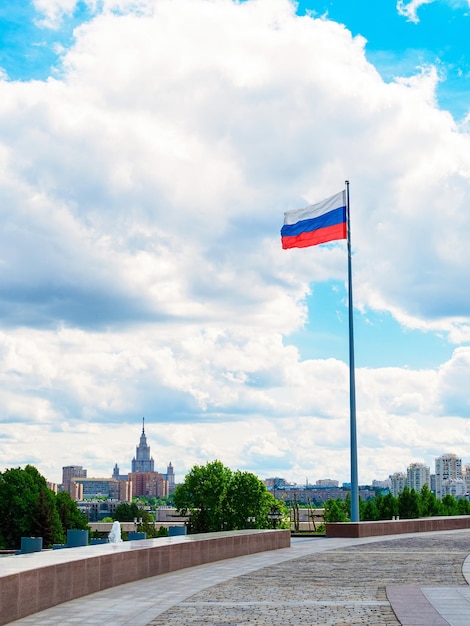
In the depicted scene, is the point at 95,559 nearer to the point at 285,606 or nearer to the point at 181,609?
the point at 181,609

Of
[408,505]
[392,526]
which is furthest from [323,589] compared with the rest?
[408,505]

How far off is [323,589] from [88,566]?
13.8ft

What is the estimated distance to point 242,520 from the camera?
3152 inches

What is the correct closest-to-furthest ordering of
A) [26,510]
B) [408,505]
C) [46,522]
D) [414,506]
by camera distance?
[414,506] → [408,505] → [46,522] → [26,510]

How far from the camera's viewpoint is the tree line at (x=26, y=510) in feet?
245

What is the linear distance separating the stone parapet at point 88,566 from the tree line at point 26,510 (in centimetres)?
5650

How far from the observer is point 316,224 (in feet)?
103

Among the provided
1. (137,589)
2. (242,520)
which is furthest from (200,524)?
(137,589)

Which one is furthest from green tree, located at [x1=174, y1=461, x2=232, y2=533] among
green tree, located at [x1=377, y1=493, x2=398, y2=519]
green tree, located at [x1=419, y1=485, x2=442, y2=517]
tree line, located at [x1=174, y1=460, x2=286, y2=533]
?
green tree, located at [x1=419, y1=485, x2=442, y2=517]

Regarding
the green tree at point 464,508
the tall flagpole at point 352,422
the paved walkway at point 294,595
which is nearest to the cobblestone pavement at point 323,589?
the paved walkway at point 294,595

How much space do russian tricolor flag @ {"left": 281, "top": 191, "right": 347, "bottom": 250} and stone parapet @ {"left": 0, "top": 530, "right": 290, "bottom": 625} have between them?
43.3 feet

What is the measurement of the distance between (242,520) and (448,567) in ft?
209

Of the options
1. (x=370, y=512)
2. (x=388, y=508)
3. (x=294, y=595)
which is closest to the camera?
(x=294, y=595)

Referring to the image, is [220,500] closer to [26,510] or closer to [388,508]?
[388,508]
